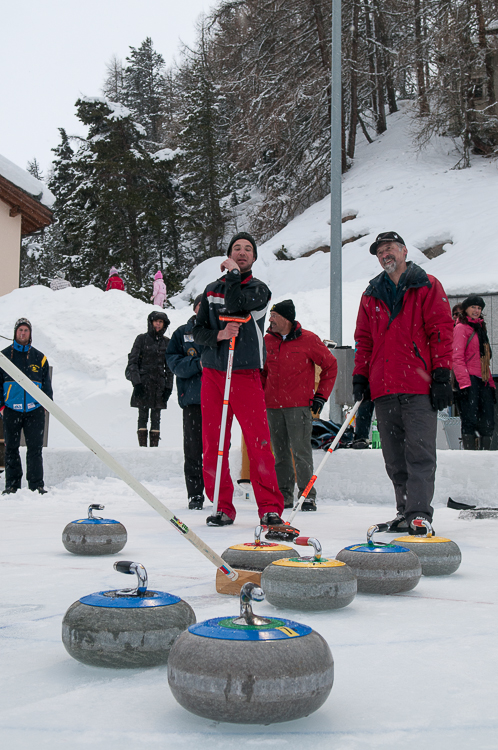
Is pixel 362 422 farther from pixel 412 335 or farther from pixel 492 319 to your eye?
pixel 492 319

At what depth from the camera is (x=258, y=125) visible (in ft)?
107

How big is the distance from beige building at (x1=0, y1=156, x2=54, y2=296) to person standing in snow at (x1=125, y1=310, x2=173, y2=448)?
43.4 feet

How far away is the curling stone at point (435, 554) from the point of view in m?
3.37

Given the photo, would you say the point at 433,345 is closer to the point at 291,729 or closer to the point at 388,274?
the point at 388,274

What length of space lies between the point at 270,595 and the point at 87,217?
3806 centimetres

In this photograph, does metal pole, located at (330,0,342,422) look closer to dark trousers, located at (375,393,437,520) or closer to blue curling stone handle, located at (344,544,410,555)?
dark trousers, located at (375,393,437,520)

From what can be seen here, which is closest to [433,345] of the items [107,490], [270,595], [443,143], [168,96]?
[270,595]

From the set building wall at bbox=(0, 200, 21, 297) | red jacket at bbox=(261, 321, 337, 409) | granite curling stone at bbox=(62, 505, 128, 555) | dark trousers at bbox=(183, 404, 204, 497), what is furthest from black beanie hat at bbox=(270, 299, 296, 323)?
building wall at bbox=(0, 200, 21, 297)

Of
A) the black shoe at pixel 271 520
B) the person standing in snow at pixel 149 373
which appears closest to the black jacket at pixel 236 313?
the black shoe at pixel 271 520

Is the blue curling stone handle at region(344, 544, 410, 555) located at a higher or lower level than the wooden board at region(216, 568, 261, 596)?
higher

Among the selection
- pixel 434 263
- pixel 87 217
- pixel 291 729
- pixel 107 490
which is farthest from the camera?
pixel 87 217

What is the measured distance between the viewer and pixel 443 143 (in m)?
31.8

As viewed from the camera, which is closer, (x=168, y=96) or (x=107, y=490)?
(x=107, y=490)

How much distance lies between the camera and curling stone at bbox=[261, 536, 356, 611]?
2.62 meters
